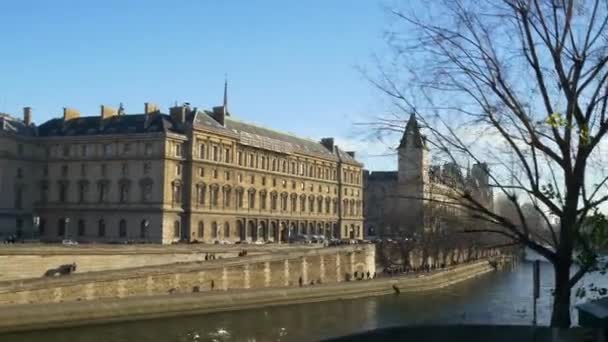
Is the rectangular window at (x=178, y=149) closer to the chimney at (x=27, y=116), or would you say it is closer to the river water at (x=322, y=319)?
the chimney at (x=27, y=116)

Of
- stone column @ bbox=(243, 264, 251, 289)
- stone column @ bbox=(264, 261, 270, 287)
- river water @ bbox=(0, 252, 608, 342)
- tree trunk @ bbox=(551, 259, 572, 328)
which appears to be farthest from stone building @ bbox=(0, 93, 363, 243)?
tree trunk @ bbox=(551, 259, 572, 328)

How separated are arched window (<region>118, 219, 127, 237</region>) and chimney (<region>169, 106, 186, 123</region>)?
11171mm

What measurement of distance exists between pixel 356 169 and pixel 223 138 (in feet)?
113

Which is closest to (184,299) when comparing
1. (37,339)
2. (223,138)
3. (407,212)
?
(37,339)

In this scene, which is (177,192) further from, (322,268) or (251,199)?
(322,268)

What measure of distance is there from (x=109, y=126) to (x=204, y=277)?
32232 mm

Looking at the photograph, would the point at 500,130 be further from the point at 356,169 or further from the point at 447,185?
the point at 356,169

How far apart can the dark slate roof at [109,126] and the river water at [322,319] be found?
30.5 m

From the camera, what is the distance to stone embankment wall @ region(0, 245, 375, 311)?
36719mm

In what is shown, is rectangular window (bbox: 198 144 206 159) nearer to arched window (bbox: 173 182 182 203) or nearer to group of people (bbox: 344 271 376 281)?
arched window (bbox: 173 182 182 203)

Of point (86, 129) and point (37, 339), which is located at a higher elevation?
point (86, 129)

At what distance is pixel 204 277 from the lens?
156 feet

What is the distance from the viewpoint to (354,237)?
343 ft

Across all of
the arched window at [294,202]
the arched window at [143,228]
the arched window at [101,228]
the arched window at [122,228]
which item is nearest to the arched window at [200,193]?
the arched window at [143,228]
